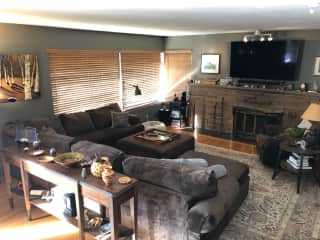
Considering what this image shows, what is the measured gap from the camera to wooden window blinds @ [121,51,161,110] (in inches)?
258

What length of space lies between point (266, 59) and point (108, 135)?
12.3ft

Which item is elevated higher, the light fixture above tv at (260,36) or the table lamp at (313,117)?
the light fixture above tv at (260,36)

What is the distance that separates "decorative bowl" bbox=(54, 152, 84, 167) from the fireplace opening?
157 inches

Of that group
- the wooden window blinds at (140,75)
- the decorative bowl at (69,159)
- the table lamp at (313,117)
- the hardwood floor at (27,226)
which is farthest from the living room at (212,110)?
the table lamp at (313,117)

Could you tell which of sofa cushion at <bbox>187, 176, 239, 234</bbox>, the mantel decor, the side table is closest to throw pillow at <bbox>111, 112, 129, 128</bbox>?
the mantel decor

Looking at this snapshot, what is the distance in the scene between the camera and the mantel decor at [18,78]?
4160 millimetres

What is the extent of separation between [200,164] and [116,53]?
4.17 m

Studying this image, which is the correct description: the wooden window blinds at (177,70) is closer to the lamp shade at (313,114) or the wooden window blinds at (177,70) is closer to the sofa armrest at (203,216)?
the lamp shade at (313,114)

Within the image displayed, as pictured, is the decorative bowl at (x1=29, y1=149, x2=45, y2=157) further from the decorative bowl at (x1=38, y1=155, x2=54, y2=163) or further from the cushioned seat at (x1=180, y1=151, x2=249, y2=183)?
the cushioned seat at (x1=180, y1=151, x2=249, y2=183)

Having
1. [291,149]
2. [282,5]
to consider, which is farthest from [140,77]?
[282,5]

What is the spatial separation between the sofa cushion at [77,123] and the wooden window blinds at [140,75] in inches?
66.5

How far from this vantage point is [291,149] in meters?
3.92

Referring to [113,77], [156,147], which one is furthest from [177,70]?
[156,147]

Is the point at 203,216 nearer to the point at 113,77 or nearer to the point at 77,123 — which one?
the point at 77,123
